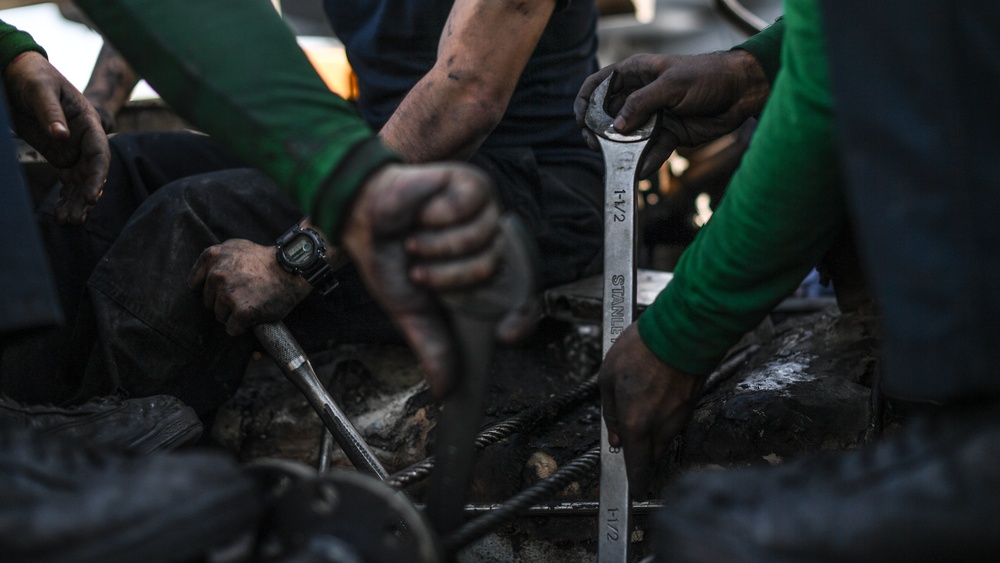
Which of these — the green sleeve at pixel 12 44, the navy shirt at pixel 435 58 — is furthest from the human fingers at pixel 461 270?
the green sleeve at pixel 12 44

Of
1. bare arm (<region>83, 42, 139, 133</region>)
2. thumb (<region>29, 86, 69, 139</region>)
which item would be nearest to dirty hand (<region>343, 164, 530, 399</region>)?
thumb (<region>29, 86, 69, 139</region>)

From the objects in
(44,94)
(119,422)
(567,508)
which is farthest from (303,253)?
(567,508)

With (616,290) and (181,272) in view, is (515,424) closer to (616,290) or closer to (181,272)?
(616,290)

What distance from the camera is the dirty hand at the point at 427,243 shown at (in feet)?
2.39

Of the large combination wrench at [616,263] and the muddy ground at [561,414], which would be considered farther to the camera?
the muddy ground at [561,414]

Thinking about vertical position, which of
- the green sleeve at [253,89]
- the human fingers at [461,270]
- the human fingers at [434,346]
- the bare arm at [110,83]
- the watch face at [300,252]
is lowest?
the watch face at [300,252]

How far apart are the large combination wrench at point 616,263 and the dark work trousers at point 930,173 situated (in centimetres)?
53

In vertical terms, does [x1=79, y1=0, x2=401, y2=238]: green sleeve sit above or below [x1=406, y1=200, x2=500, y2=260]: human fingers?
above

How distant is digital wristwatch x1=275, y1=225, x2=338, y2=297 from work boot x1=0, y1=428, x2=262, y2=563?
658 millimetres

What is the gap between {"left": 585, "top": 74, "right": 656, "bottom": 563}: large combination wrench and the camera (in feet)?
3.80

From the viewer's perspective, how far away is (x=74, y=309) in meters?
1.64

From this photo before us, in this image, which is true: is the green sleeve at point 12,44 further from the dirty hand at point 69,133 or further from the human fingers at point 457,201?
the human fingers at point 457,201

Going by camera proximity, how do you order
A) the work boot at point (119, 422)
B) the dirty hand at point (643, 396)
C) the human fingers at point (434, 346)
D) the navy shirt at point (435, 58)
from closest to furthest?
the human fingers at point (434, 346) → the dirty hand at point (643, 396) → the work boot at point (119, 422) → the navy shirt at point (435, 58)

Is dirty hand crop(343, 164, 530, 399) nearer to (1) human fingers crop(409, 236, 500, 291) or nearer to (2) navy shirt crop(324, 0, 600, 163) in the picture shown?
(1) human fingers crop(409, 236, 500, 291)
